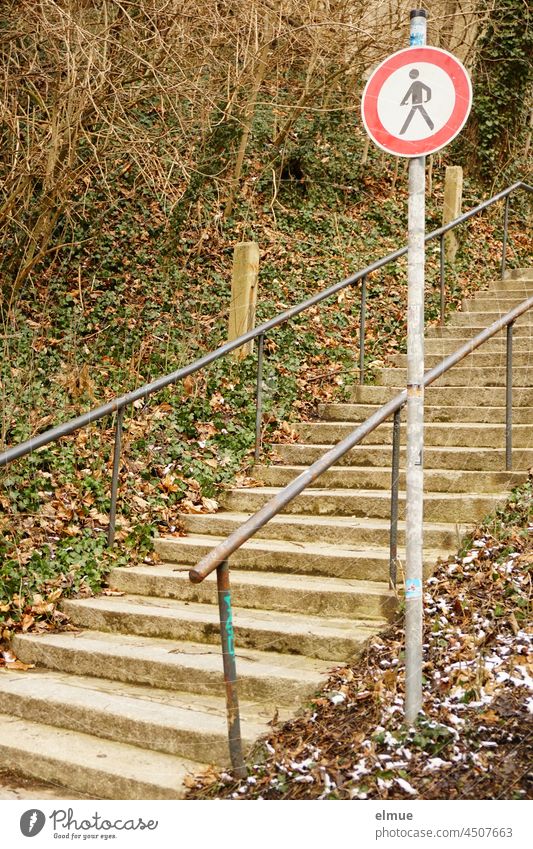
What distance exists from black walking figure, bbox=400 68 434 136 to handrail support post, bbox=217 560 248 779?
6.39ft

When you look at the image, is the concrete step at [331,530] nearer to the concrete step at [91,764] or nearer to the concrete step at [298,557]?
the concrete step at [298,557]

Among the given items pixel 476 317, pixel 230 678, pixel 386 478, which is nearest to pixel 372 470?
pixel 386 478

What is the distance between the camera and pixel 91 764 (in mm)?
3832

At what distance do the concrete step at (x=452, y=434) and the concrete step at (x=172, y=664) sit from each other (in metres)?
2.39

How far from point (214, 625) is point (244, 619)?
0.55 ft

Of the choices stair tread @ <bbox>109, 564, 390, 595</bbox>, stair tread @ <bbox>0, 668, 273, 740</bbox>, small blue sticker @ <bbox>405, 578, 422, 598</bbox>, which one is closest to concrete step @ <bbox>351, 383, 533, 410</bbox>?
stair tread @ <bbox>109, 564, 390, 595</bbox>

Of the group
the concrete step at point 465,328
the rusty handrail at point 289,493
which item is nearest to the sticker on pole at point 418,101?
the rusty handrail at point 289,493

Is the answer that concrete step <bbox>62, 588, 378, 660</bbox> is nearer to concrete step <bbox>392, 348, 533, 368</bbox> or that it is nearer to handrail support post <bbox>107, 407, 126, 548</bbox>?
handrail support post <bbox>107, 407, 126, 548</bbox>

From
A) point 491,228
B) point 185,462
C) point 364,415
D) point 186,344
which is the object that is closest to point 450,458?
point 364,415

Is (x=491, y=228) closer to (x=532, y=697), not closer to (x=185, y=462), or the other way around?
(x=185, y=462)

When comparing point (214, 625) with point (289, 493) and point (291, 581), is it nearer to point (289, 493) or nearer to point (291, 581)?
point (291, 581)

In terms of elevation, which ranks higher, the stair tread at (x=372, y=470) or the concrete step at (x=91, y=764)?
the stair tread at (x=372, y=470)

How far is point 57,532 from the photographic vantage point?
573 centimetres

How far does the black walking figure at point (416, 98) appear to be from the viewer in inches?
139
